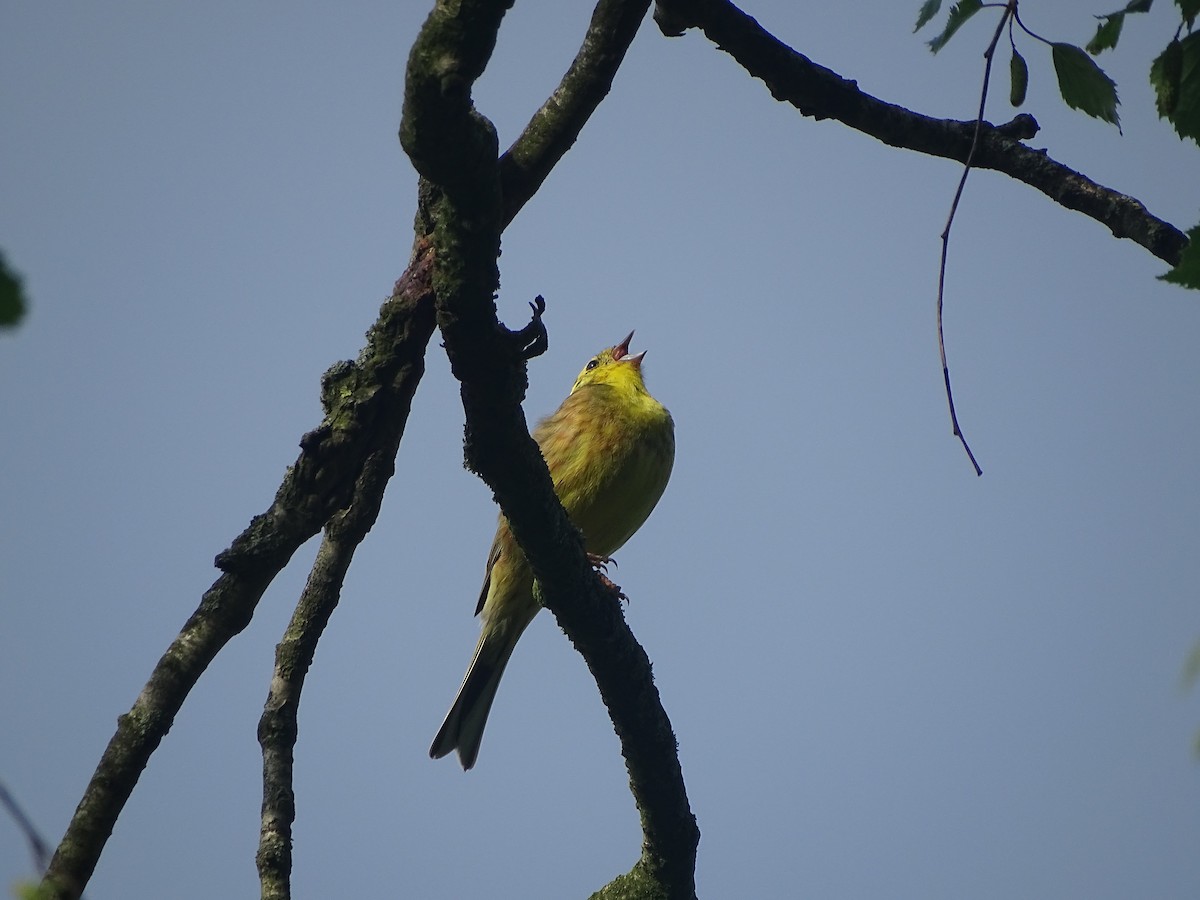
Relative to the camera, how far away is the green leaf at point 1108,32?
90.7 inches

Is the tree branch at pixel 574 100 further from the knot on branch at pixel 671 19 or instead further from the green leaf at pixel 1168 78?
the green leaf at pixel 1168 78

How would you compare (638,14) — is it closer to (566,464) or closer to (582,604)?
(582,604)

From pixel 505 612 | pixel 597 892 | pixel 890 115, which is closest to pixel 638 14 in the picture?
pixel 890 115

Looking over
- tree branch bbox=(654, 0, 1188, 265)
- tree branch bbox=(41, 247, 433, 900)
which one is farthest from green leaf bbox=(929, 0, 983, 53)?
tree branch bbox=(41, 247, 433, 900)

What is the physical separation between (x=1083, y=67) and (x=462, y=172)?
4.66ft

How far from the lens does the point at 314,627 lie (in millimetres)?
3150

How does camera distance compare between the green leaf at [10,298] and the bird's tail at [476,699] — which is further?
the bird's tail at [476,699]

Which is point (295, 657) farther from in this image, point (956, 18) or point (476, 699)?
point (476, 699)

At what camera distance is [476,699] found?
18.9ft

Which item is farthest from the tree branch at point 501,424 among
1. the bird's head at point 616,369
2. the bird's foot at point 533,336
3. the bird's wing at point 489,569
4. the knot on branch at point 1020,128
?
the bird's head at point 616,369

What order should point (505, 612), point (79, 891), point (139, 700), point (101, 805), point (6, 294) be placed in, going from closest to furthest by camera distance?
point (6, 294), point (79, 891), point (101, 805), point (139, 700), point (505, 612)

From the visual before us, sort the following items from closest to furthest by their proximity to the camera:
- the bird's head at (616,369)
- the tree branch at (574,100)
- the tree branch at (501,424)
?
the tree branch at (501,424) → the tree branch at (574,100) → the bird's head at (616,369)

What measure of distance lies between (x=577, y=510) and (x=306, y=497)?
126 inches

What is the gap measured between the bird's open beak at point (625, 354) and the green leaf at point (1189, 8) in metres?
5.36
